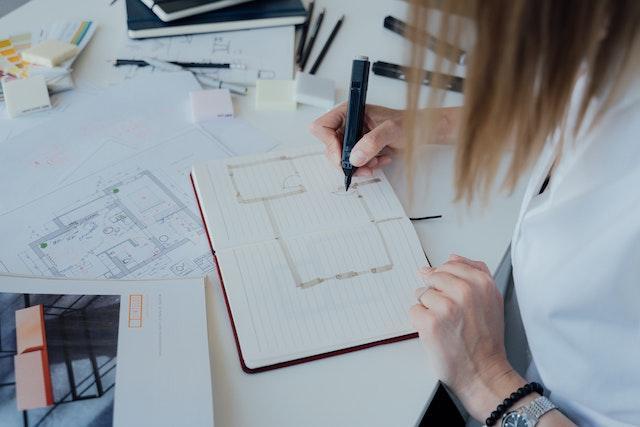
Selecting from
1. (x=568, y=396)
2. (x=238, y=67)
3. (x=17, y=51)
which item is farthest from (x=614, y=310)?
(x=17, y=51)

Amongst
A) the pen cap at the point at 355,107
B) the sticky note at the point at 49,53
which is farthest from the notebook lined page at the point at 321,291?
the sticky note at the point at 49,53

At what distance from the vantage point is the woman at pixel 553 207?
444 mm

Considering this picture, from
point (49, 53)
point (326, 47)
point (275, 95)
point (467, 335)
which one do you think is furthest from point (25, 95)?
point (467, 335)

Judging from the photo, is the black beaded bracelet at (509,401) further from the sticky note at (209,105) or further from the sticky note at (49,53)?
the sticky note at (49,53)

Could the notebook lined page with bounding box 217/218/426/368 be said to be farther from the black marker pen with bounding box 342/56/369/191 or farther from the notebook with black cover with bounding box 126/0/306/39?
the notebook with black cover with bounding box 126/0/306/39

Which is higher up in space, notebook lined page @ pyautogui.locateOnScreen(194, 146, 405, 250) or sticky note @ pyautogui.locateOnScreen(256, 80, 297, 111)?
sticky note @ pyautogui.locateOnScreen(256, 80, 297, 111)

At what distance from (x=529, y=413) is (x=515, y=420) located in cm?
2

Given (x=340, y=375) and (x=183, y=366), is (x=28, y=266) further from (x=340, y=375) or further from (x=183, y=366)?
(x=340, y=375)

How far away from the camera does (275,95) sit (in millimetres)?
898

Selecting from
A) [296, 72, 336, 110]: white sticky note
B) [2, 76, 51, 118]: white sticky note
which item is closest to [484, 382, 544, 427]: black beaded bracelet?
[296, 72, 336, 110]: white sticky note

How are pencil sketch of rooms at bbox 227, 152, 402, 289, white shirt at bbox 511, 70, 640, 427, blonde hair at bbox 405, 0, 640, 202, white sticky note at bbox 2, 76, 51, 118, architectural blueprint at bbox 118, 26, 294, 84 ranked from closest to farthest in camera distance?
1. blonde hair at bbox 405, 0, 640, 202
2. white shirt at bbox 511, 70, 640, 427
3. pencil sketch of rooms at bbox 227, 152, 402, 289
4. white sticky note at bbox 2, 76, 51, 118
5. architectural blueprint at bbox 118, 26, 294, 84

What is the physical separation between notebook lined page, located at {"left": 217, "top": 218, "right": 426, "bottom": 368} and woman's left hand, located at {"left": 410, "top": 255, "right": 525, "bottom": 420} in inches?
1.1

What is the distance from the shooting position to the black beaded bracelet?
0.62 metres

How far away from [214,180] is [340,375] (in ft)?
0.96
